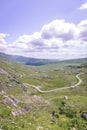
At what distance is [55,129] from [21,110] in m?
13.6

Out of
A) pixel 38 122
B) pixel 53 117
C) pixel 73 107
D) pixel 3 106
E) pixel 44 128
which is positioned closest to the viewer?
pixel 44 128

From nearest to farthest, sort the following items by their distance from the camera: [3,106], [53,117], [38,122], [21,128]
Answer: [21,128], [38,122], [3,106], [53,117]

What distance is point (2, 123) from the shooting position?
152ft

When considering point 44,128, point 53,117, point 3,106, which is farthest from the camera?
point 53,117

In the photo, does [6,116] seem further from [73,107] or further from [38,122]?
[73,107]

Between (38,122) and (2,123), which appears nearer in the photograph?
(2,123)

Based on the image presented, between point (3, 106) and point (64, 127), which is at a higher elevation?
point (3, 106)

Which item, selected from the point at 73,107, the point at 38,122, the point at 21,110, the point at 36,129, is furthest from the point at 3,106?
the point at 73,107

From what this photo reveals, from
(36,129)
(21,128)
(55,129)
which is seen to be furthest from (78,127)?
(21,128)

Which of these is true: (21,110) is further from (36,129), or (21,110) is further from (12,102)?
(36,129)

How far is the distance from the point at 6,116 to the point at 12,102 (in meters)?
13.1

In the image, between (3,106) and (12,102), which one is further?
(12,102)

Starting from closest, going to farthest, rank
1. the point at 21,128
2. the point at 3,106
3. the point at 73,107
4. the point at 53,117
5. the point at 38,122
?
the point at 21,128 < the point at 38,122 < the point at 3,106 < the point at 53,117 < the point at 73,107

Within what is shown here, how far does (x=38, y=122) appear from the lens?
53.9m
